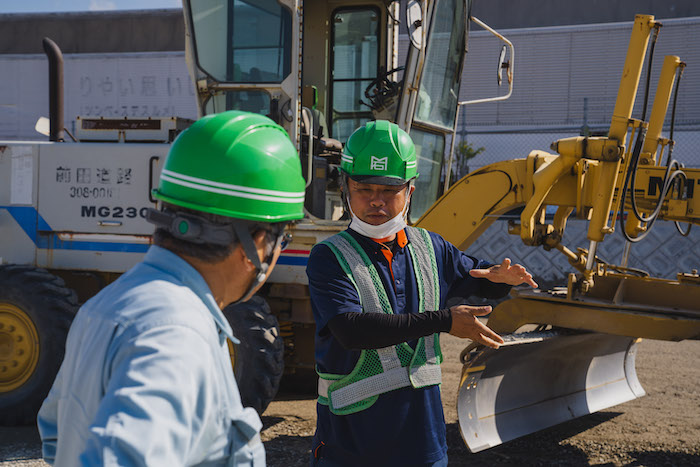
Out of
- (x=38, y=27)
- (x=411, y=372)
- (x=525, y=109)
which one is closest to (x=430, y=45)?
(x=411, y=372)

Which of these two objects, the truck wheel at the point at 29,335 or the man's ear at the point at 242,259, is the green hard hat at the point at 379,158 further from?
the truck wheel at the point at 29,335

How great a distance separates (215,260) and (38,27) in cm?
2564

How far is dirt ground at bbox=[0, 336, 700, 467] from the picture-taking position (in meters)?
5.57

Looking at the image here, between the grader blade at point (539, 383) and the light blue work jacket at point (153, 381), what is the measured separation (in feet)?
11.9

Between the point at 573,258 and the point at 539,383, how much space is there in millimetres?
986

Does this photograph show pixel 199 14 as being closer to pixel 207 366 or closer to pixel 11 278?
pixel 11 278

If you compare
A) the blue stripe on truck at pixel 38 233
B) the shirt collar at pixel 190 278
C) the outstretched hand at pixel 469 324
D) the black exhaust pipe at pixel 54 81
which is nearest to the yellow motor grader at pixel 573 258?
the outstretched hand at pixel 469 324

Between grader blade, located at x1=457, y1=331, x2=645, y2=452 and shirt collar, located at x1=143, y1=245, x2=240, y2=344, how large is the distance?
11.8 feet

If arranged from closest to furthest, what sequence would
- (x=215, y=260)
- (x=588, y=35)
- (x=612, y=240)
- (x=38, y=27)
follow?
(x=215, y=260), (x=612, y=240), (x=588, y=35), (x=38, y=27)

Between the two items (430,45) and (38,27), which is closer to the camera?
(430,45)

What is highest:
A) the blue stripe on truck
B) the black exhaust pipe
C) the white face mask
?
the black exhaust pipe

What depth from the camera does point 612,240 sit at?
45.4ft

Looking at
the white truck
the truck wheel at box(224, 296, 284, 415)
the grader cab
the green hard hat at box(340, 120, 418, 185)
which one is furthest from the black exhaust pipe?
the green hard hat at box(340, 120, 418, 185)

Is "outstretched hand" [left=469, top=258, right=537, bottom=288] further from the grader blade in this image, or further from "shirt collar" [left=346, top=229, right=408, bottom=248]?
the grader blade
